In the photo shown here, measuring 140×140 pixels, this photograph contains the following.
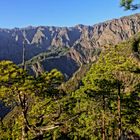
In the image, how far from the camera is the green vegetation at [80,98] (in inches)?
1105

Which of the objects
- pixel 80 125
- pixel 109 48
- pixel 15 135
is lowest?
pixel 80 125

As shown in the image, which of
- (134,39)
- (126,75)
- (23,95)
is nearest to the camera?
(134,39)

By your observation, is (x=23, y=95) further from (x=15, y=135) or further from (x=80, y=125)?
(x=80, y=125)

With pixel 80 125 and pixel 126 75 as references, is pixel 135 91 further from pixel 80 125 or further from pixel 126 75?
pixel 80 125

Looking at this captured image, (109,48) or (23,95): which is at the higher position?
(109,48)

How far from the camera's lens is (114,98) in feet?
165

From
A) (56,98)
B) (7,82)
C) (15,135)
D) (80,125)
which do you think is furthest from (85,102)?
(7,82)

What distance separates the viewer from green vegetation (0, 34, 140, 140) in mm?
28062

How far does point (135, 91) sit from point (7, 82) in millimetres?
25734

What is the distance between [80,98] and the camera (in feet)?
169

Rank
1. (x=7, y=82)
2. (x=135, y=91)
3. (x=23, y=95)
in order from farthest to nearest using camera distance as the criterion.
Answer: (x=135, y=91) → (x=23, y=95) → (x=7, y=82)

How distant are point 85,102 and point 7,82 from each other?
85.4ft

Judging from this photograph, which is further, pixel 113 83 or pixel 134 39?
pixel 113 83

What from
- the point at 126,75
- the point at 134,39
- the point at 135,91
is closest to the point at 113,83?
the point at 126,75
